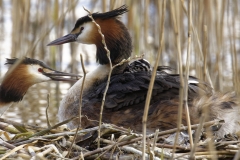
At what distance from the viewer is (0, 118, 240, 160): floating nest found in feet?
12.2

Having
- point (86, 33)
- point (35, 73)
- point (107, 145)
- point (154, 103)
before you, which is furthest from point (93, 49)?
point (107, 145)

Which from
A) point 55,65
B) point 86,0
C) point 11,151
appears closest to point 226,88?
point 55,65

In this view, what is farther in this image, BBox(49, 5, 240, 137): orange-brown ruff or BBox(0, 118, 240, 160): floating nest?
BBox(49, 5, 240, 137): orange-brown ruff

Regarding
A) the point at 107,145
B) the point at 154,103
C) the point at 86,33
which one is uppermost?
the point at 86,33

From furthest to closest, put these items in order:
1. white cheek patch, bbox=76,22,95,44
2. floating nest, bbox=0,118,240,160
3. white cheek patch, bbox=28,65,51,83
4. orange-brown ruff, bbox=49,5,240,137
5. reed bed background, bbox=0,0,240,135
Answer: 1. reed bed background, bbox=0,0,240,135
2. white cheek patch, bbox=76,22,95,44
3. white cheek patch, bbox=28,65,51,83
4. orange-brown ruff, bbox=49,5,240,137
5. floating nest, bbox=0,118,240,160

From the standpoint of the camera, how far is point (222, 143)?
12.9 feet

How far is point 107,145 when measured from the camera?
3.98 meters

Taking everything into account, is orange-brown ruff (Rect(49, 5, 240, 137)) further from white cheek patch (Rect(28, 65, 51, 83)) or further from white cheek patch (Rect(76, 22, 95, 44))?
white cheek patch (Rect(76, 22, 95, 44))

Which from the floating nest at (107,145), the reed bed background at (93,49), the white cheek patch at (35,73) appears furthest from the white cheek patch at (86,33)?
the floating nest at (107,145)

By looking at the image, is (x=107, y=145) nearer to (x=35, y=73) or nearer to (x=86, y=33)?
(x=35, y=73)

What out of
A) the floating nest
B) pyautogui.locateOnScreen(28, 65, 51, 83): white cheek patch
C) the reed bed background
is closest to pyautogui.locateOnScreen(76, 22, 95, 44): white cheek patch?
the reed bed background

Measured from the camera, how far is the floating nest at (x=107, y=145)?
3714 mm

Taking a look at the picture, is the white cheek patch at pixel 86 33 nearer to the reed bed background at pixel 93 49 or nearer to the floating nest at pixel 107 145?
the reed bed background at pixel 93 49

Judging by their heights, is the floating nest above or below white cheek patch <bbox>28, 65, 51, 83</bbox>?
below
